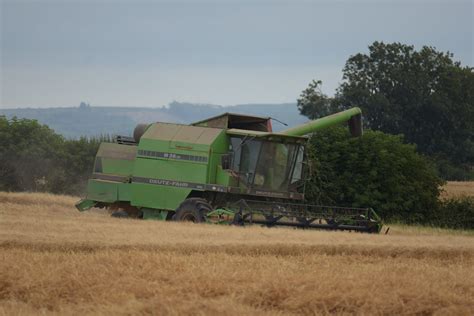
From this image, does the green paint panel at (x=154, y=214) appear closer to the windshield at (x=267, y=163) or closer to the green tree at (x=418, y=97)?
the windshield at (x=267, y=163)

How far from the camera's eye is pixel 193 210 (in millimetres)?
20953

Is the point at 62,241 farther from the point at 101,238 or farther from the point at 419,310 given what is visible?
the point at 419,310

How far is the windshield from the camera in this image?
2172 cm

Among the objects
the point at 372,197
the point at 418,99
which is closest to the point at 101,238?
the point at 372,197

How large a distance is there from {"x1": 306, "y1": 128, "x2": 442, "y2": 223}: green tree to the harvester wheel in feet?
32.9

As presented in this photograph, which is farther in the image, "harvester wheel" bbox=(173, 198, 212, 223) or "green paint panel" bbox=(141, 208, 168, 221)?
"green paint panel" bbox=(141, 208, 168, 221)

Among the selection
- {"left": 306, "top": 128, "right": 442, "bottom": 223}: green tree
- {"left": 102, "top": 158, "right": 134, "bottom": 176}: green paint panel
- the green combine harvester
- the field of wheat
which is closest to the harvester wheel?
the green combine harvester

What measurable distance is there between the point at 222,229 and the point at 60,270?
6572 millimetres

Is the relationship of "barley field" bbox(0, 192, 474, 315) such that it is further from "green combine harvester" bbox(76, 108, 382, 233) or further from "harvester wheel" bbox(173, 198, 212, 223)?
"green combine harvester" bbox(76, 108, 382, 233)

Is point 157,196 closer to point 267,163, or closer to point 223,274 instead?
point 267,163

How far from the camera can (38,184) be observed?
38.6 m

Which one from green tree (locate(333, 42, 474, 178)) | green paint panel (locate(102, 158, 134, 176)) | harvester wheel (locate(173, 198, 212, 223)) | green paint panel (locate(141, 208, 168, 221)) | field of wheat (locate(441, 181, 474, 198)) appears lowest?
green paint panel (locate(141, 208, 168, 221))

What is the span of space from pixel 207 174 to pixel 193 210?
102 centimetres

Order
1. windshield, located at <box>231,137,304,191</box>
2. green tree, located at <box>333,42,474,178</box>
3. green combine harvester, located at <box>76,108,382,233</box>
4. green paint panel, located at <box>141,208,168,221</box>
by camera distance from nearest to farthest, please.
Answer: green combine harvester, located at <box>76,108,382,233</box> < windshield, located at <box>231,137,304,191</box> < green paint panel, located at <box>141,208,168,221</box> < green tree, located at <box>333,42,474,178</box>
